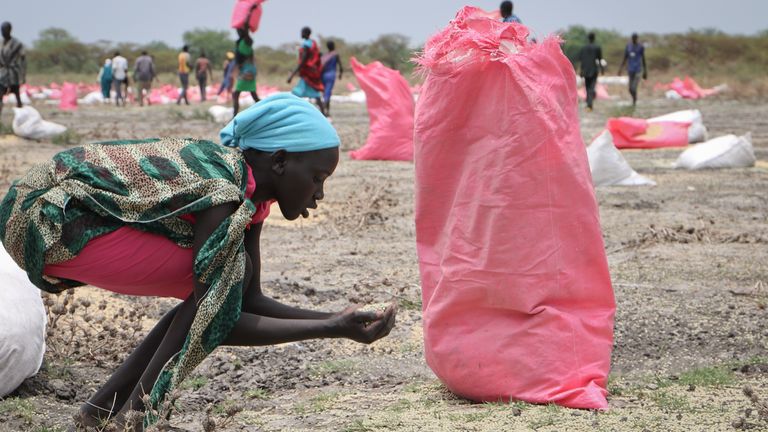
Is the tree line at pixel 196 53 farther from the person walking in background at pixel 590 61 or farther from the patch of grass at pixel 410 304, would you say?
the patch of grass at pixel 410 304

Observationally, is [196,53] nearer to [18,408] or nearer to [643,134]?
[643,134]

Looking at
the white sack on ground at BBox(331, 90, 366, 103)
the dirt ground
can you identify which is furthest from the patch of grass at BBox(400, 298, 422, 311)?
the white sack on ground at BBox(331, 90, 366, 103)

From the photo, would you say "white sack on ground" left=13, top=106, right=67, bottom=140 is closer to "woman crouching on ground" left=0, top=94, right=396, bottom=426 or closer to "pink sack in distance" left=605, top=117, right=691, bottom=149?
"pink sack in distance" left=605, top=117, right=691, bottom=149

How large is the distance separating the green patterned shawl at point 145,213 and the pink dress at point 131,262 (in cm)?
2

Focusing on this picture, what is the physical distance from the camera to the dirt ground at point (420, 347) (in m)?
2.76

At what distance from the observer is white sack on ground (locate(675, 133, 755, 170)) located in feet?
29.7

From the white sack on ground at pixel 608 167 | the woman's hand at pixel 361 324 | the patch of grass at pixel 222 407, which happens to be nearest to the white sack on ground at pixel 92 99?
the white sack on ground at pixel 608 167

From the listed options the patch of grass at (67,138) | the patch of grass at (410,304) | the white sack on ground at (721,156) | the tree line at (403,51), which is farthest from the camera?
the tree line at (403,51)

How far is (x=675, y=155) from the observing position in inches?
412

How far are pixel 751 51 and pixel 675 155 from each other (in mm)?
33239

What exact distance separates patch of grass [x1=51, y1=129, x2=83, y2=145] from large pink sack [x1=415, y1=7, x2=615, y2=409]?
9.26m

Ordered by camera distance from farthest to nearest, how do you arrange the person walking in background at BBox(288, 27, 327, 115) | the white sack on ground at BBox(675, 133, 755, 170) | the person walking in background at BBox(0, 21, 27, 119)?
the person walking in background at BBox(288, 27, 327, 115) < the person walking in background at BBox(0, 21, 27, 119) < the white sack on ground at BBox(675, 133, 755, 170)

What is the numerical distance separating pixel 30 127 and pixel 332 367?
358 inches

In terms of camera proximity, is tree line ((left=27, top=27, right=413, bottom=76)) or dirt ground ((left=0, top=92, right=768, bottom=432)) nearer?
dirt ground ((left=0, top=92, right=768, bottom=432))
